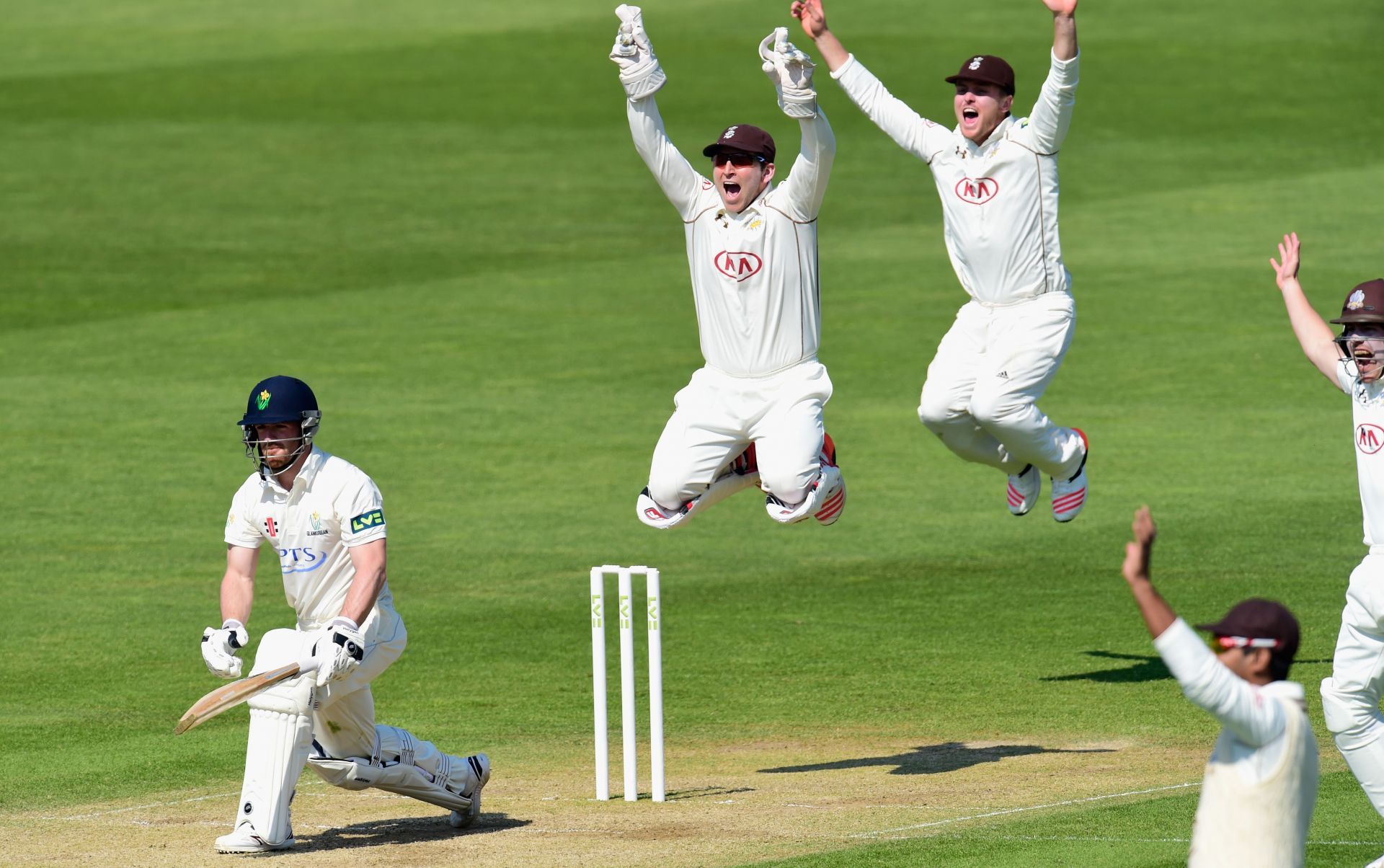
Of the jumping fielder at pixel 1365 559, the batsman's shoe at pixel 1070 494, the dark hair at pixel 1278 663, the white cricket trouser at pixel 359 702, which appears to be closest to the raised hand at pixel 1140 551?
the dark hair at pixel 1278 663

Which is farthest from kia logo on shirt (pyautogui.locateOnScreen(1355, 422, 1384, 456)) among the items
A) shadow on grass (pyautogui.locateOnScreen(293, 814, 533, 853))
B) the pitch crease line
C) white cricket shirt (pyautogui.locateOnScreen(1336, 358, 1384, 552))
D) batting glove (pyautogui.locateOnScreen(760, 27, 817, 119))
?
shadow on grass (pyautogui.locateOnScreen(293, 814, 533, 853))

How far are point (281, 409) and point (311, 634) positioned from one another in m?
1.08

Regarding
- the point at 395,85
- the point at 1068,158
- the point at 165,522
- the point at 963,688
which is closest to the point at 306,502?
the point at 963,688

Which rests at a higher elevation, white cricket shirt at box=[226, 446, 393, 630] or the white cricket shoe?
white cricket shirt at box=[226, 446, 393, 630]

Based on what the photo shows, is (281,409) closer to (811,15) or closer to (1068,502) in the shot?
(811,15)

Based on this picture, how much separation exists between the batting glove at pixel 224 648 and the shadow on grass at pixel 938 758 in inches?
131

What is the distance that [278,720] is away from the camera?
1033 centimetres

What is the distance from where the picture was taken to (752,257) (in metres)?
12.0

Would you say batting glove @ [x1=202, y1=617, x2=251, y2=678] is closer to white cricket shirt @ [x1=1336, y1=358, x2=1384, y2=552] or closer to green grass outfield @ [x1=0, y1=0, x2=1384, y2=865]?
green grass outfield @ [x1=0, y1=0, x2=1384, y2=865]

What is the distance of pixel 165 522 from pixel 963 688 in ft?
28.0

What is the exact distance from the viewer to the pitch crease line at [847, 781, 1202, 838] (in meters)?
10.7

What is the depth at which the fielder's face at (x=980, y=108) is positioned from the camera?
12531 mm

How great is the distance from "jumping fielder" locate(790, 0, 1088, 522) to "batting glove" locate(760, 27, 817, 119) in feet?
1.73

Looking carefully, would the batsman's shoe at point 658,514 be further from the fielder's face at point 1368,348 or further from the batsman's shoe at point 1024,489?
the fielder's face at point 1368,348
